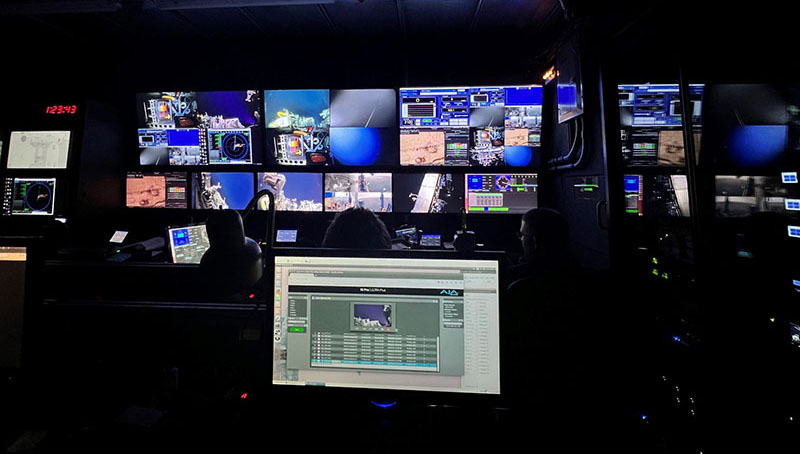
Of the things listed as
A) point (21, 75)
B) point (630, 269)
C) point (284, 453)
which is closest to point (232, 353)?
point (284, 453)

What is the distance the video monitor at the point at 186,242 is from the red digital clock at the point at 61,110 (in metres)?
1.40

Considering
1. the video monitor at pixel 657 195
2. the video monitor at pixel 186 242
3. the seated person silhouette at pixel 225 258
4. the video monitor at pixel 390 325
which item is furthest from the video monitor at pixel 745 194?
the video monitor at pixel 186 242

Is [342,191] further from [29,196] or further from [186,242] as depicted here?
[29,196]

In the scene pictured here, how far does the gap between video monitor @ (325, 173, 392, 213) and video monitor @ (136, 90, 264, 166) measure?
766mm

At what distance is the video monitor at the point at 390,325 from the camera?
81 cm

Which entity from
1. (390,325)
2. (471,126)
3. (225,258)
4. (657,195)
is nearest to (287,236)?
(471,126)

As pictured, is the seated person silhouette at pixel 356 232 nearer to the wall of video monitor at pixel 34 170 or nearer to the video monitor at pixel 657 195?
the video monitor at pixel 657 195

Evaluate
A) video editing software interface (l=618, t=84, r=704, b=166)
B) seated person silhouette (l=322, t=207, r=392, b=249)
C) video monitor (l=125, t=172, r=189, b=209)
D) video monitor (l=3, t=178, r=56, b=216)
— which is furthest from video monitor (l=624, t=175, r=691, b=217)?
video monitor (l=3, t=178, r=56, b=216)

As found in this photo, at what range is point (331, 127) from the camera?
3.44m

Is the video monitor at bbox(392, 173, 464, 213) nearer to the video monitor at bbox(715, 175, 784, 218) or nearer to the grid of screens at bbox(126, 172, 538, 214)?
the grid of screens at bbox(126, 172, 538, 214)

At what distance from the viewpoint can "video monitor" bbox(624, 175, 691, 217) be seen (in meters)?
2.84

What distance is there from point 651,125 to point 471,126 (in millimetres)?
1435

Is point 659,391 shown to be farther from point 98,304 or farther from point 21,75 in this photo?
point 21,75

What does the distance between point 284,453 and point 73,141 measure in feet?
12.1
